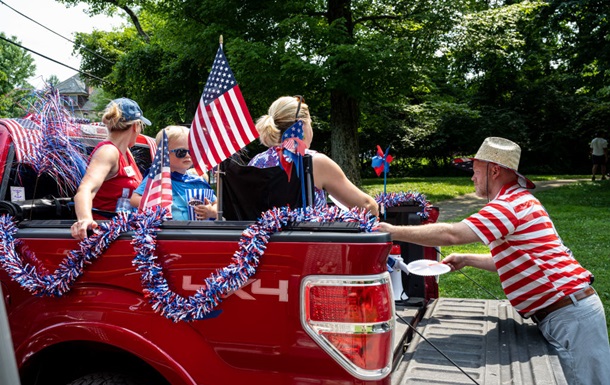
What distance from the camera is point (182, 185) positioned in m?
3.51

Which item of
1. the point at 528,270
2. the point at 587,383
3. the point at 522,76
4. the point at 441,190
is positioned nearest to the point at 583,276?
the point at 528,270

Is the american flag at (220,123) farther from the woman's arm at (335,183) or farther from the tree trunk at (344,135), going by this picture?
the tree trunk at (344,135)

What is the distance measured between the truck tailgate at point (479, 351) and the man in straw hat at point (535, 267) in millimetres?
171

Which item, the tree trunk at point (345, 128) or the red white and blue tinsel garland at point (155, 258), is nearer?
the red white and blue tinsel garland at point (155, 258)

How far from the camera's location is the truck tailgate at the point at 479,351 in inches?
104

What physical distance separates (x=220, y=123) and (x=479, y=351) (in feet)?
6.33

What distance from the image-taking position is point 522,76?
92.1 ft

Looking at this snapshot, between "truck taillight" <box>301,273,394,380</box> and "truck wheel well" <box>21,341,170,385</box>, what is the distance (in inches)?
26.6

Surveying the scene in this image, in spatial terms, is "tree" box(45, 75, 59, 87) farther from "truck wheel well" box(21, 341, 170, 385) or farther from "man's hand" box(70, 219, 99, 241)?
"truck wheel well" box(21, 341, 170, 385)

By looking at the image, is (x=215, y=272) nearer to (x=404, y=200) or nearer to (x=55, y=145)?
(x=55, y=145)

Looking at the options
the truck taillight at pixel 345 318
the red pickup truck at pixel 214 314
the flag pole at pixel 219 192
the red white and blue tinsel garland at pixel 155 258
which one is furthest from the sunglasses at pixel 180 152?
the truck taillight at pixel 345 318

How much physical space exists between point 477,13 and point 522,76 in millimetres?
13566

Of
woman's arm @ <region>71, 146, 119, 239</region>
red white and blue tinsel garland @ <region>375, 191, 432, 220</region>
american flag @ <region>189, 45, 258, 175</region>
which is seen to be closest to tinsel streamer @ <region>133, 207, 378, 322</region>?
woman's arm @ <region>71, 146, 119, 239</region>

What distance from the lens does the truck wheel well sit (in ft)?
6.98
